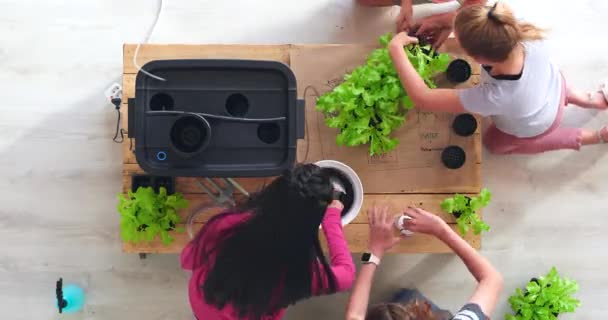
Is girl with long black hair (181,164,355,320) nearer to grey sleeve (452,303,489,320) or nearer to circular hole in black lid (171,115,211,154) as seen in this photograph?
circular hole in black lid (171,115,211,154)

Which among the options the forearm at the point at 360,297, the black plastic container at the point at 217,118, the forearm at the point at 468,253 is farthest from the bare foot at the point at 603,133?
the black plastic container at the point at 217,118

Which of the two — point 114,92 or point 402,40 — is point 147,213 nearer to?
point 114,92

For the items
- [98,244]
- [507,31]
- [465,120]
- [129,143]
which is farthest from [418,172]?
[98,244]

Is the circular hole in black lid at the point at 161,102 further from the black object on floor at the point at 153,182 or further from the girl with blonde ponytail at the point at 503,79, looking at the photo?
the girl with blonde ponytail at the point at 503,79

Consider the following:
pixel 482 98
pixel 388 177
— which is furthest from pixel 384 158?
pixel 482 98

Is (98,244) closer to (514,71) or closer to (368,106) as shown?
(368,106)

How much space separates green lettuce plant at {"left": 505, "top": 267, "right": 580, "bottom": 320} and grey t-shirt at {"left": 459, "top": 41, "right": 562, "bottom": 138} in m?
0.55

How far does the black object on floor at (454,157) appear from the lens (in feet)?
4.56

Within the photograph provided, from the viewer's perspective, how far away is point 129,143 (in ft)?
4.53

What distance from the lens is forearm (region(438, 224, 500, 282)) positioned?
1352 millimetres

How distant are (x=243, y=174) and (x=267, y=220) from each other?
144 mm

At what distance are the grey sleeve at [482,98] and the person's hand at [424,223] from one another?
272mm

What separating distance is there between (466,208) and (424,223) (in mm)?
117

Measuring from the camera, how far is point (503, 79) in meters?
1.29
